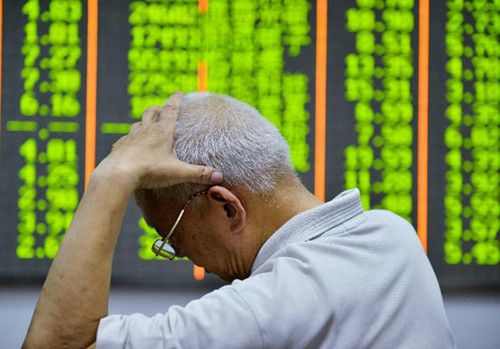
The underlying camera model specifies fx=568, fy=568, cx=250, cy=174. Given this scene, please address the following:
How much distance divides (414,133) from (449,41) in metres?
0.25

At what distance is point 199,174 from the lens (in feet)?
1.87

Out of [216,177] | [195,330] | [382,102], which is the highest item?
[382,102]

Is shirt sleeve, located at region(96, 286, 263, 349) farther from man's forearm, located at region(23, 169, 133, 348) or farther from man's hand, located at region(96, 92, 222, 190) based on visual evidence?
man's hand, located at region(96, 92, 222, 190)

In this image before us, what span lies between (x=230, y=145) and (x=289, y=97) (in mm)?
804

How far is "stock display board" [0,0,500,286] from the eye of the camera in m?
1.33

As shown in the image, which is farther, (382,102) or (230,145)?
(382,102)

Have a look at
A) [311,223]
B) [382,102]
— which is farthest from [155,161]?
[382,102]

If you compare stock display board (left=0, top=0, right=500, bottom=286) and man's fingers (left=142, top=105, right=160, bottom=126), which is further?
stock display board (left=0, top=0, right=500, bottom=286)

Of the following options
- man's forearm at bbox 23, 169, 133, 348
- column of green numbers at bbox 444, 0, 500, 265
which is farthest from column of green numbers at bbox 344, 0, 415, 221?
man's forearm at bbox 23, 169, 133, 348

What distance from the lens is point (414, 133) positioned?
1.41m

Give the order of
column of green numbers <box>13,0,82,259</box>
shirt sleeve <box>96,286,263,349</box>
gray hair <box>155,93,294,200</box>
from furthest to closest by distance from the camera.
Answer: column of green numbers <box>13,0,82,259</box> < gray hair <box>155,93,294,200</box> < shirt sleeve <box>96,286,263,349</box>

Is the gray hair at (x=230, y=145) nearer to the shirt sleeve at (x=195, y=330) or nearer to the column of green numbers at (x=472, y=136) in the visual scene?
the shirt sleeve at (x=195, y=330)

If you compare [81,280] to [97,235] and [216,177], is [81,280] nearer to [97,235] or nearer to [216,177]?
[97,235]

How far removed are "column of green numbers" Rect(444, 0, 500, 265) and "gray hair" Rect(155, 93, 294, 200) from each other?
911mm
